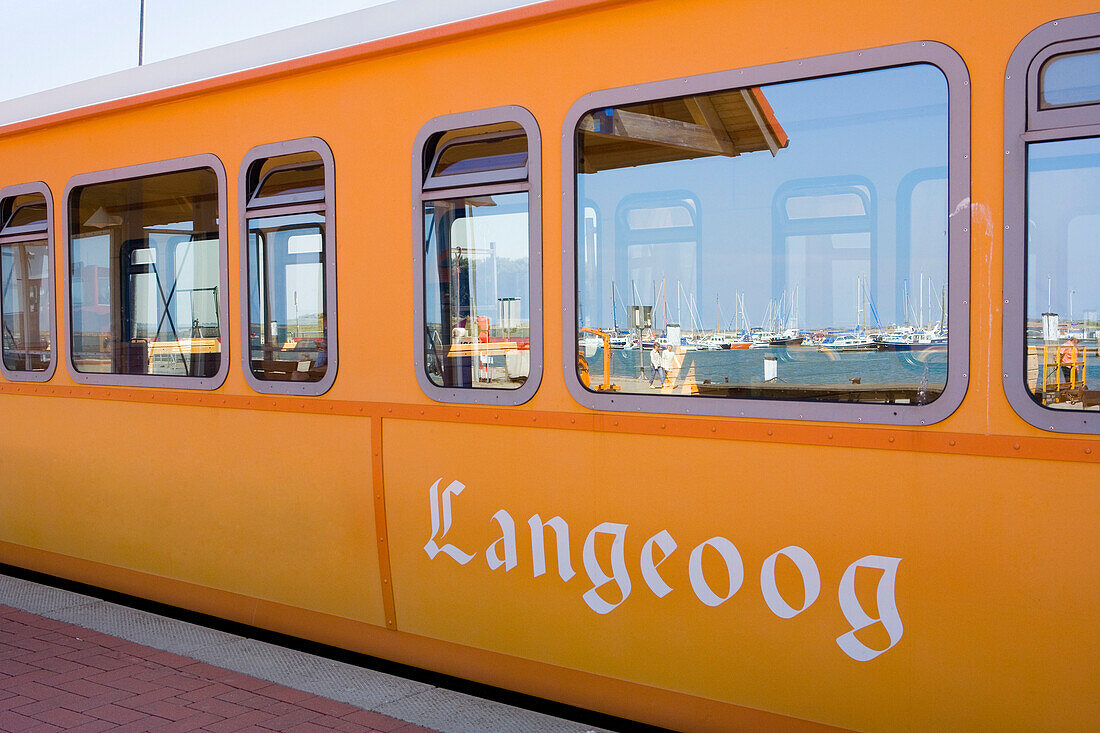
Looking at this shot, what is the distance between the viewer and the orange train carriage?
9.05ft

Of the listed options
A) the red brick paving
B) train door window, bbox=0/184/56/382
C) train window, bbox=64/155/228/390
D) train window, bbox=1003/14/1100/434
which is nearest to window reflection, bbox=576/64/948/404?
train window, bbox=1003/14/1100/434

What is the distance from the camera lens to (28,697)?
3998 mm

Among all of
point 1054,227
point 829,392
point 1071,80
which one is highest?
point 1071,80

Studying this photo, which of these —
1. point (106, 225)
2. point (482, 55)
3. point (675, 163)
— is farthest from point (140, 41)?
point (675, 163)

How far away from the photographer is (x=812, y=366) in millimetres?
3068

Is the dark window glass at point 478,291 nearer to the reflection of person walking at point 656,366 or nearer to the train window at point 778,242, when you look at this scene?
the train window at point 778,242

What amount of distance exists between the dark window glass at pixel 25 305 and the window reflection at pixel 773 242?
367 cm

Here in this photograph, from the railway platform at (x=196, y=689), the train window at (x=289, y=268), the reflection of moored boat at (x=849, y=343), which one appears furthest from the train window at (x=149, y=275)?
the reflection of moored boat at (x=849, y=343)

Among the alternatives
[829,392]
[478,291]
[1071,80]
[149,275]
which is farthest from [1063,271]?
[149,275]

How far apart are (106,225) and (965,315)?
4.36 metres

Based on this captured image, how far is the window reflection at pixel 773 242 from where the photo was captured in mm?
2895

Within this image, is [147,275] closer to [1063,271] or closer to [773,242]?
[773,242]

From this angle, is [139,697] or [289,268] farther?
[289,268]

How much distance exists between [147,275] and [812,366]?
3559 mm
